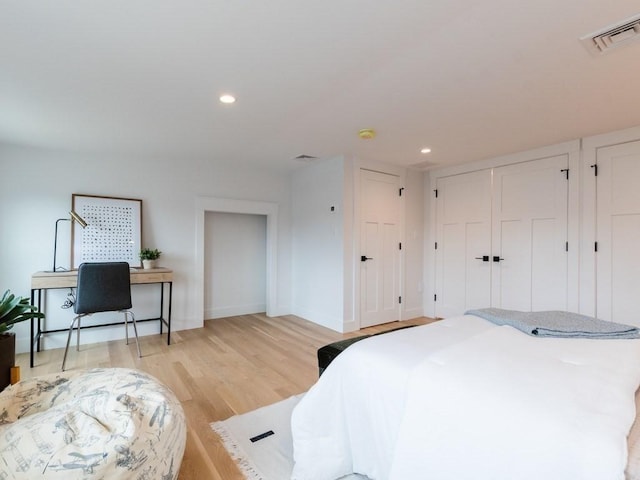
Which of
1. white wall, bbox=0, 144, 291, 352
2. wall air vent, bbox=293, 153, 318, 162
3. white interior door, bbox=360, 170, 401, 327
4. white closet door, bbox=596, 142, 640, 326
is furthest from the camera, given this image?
white interior door, bbox=360, 170, 401, 327

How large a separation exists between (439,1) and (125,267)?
3.19 m

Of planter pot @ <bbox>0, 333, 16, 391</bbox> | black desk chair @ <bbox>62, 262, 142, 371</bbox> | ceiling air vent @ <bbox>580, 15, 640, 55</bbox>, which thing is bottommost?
planter pot @ <bbox>0, 333, 16, 391</bbox>

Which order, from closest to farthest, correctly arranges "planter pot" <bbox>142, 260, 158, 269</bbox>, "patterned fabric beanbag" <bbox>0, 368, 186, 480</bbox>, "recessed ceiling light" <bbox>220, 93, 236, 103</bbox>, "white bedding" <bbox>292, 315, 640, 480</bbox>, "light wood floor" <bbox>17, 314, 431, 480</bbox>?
1. "white bedding" <bbox>292, 315, 640, 480</bbox>
2. "patterned fabric beanbag" <bbox>0, 368, 186, 480</bbox>
3. "light wood floor" <bbox>17, 314, 431, 480</bbox>
4. "recessed ceiling light" <bbox>220, 93, 236, 103</bbox>
5. "planter pot" <bbox>142, 260, 158, 269</bbox>

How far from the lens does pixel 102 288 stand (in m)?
2.90

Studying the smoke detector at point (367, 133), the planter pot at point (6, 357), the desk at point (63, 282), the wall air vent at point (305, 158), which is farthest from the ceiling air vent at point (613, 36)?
the desk at point (63, 282)

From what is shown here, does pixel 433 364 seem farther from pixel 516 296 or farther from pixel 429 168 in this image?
pixel 429 168

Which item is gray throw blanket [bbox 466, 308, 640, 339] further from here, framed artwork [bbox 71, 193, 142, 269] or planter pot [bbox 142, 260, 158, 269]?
framed artwork [bbox 71, 193, 142, 269]

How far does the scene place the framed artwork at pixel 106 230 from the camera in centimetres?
351

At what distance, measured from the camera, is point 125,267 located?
3035 millimetres

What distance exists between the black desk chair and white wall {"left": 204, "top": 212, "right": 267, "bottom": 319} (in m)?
1.52

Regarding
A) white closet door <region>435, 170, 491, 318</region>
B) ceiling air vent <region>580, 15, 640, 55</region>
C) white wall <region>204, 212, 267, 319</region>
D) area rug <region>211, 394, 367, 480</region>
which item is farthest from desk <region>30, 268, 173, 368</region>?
ceiling air vent <region>580, 15, 640, 55</region>

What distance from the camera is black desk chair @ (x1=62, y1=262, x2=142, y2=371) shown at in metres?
2.81

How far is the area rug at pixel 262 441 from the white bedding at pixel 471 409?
0.19 metres

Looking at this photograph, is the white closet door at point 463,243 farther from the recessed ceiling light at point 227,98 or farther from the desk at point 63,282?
the desk at point 63,282
